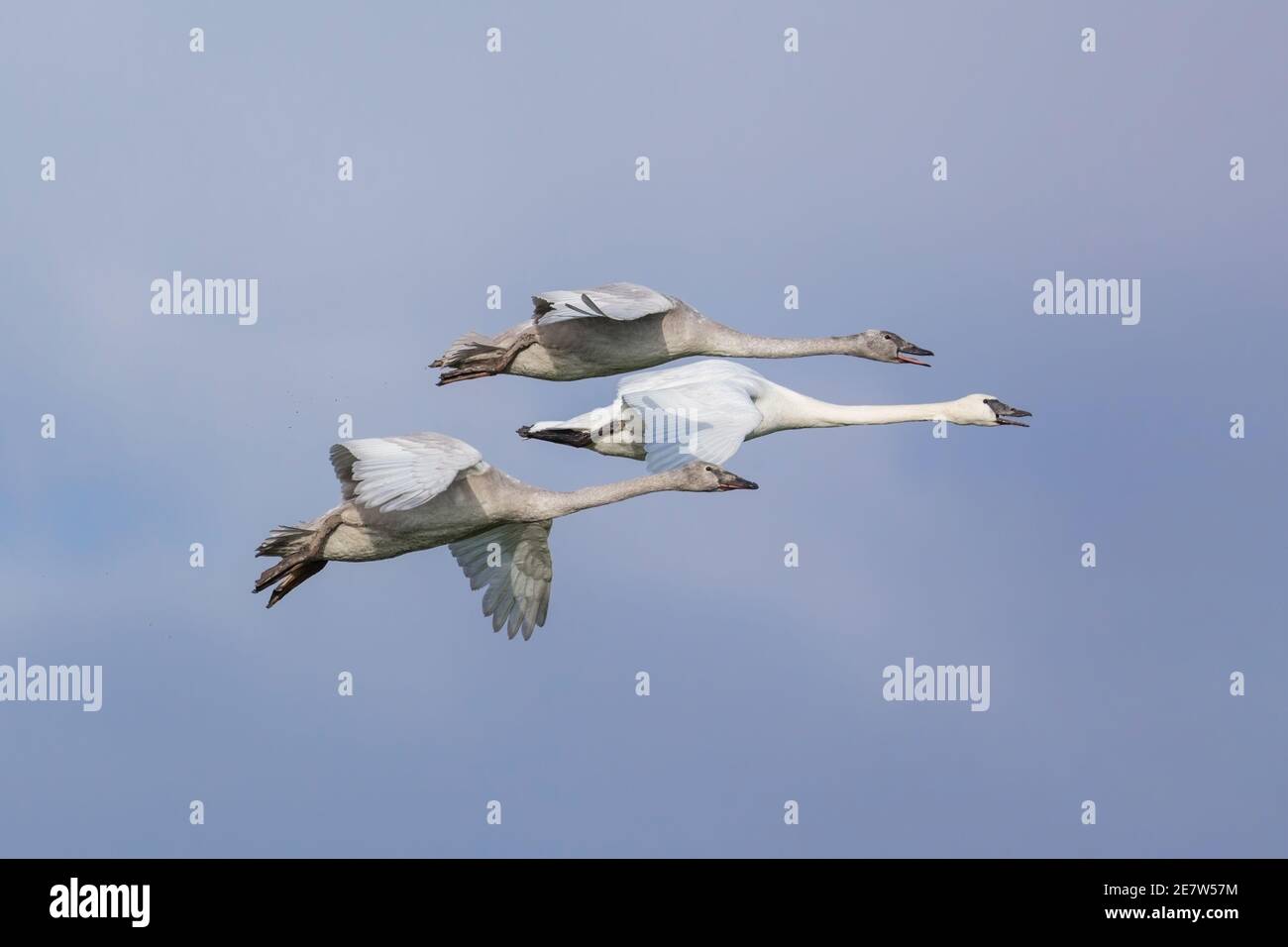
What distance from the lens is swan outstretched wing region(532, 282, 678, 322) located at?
25953 millimetres

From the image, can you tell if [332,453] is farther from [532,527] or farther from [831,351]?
[831,351]

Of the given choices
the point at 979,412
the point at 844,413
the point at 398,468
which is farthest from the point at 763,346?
the point at 398,468

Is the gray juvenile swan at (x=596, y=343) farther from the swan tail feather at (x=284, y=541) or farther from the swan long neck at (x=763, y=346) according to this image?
the swan tail feather at (x=284, y=541)

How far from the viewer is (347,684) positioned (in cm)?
2630

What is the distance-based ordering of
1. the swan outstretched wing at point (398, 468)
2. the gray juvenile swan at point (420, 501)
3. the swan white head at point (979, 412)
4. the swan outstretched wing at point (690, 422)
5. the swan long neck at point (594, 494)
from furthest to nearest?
the swan white head at point (979, 412), the swan long neck at point (594, 494), the swan outstretched wing at point (690, 422), the gray juvenile swan at point (420, 501), the swan outstretched wing at point (398, 468)

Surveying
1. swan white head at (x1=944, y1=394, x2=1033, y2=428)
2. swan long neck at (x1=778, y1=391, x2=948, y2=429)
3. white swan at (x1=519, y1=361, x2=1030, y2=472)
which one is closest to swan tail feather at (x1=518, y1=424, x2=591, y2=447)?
white swan at (x1=519, y1=361, x2=1030, y2=472)

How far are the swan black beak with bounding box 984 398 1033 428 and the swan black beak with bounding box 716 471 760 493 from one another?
Answer: 4.69 metres

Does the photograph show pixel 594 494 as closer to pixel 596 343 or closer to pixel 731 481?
pixel 731 481

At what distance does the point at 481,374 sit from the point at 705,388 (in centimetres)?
282

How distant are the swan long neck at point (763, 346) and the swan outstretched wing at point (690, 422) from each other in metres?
1.69

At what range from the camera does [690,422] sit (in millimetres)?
24969

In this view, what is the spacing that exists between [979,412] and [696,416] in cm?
487

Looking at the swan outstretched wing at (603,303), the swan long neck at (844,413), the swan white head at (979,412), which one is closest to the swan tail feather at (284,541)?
the swan outstretched wing at (603,303)

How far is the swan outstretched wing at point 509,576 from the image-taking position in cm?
2714
